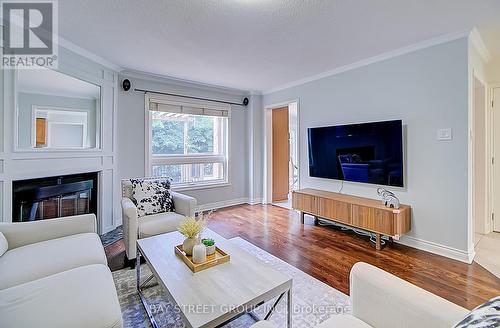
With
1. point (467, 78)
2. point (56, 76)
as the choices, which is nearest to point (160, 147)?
A: point (56, 76)

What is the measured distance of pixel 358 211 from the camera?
287 centimetres

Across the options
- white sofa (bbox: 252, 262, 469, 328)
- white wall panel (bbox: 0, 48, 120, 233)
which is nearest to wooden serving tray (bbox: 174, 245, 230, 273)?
white sofa (bbox: 252, 262, 469, 328)

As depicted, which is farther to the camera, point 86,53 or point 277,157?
point 277,157

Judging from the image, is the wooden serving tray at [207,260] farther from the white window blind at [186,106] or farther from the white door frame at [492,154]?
the white door frame at [492,154]

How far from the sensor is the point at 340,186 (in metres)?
3.55

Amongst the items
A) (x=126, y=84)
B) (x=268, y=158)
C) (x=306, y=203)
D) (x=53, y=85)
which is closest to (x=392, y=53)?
(x=306, y=203)

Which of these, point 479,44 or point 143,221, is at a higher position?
point 479,44

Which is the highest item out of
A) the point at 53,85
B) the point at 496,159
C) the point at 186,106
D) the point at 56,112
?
the point at 186,106

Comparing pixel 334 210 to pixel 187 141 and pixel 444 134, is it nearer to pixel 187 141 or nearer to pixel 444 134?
pixel 444 134

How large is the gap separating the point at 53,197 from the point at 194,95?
2.61 meters

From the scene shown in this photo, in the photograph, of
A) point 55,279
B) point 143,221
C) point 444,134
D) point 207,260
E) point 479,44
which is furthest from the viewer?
point 479,44

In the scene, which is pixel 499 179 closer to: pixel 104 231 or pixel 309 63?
pixel 309 63

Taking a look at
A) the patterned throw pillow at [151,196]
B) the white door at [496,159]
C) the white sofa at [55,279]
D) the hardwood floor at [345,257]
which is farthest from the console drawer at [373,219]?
the white sofa at [55,279]

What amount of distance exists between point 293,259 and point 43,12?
132 inches
